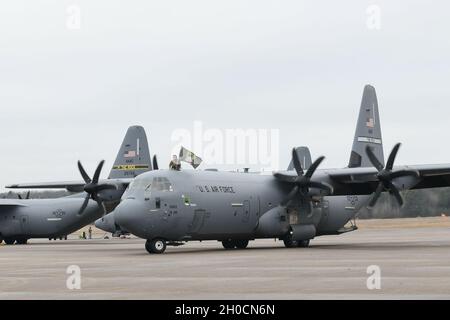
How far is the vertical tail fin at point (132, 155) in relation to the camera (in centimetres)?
5478

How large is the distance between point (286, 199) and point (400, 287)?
22925 mm

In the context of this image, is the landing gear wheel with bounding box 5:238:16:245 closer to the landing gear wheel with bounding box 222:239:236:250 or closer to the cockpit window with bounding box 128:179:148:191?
the landing gear wheel with bounding box 222:239:236:250

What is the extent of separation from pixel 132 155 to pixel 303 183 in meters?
19.7

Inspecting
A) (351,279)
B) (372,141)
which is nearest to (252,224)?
(372,141)

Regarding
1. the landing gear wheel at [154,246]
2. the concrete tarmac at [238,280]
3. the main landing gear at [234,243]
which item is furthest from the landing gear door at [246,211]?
the concrete tarmac at [238,280]

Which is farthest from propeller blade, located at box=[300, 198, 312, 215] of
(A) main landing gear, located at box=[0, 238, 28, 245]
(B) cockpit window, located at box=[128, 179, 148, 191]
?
(A) main landing gear, located at box=[0, 238, 28, 245]

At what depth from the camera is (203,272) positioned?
853 inches

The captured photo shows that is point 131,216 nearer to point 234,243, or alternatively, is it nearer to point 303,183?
point 234,243

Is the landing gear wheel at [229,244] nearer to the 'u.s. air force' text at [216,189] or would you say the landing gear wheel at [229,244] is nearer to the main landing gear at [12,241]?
the 'u.s. air force' text at [216,189]

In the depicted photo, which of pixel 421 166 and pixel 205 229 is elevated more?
pixel 421 166

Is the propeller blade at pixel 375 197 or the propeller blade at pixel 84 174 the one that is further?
the propeller blade at pixel 84 174

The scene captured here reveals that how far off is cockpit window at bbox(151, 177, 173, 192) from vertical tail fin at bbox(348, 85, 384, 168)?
48.3 ft
